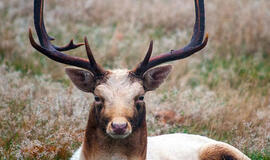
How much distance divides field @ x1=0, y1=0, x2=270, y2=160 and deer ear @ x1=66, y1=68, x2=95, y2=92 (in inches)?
44.5

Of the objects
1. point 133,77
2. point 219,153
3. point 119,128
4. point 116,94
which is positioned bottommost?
point 219,153

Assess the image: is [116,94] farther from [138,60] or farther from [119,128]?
[138,60]

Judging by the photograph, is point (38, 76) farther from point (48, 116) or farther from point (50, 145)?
point (50, 145)

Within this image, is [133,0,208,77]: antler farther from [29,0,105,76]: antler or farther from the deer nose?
the deer nose

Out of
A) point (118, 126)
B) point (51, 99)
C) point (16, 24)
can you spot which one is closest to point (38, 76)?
point (51, 99)

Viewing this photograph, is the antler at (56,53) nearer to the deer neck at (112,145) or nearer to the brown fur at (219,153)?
the deer neck at (112,145)

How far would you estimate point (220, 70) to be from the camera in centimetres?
877

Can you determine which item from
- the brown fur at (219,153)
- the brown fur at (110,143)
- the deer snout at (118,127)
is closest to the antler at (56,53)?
the brown fur at (110,143)

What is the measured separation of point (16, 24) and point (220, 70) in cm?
479

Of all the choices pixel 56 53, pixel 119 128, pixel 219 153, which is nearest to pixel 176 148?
pixel 219 153

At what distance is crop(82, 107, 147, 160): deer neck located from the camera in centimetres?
367

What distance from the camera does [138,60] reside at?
28.6 ft

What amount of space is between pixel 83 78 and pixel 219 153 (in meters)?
1.77

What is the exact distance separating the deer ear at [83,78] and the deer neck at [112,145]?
26cm
